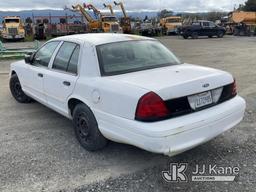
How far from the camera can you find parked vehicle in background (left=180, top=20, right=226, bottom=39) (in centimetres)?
3177

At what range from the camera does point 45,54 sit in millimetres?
5363

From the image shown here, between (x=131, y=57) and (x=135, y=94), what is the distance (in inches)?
41.4

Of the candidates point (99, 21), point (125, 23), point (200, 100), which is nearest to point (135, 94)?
point (200, 100)

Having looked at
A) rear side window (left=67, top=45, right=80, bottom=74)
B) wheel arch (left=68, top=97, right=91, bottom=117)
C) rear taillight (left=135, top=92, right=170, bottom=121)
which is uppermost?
rear side window (left=67, top=45, right=80, bottom=74)

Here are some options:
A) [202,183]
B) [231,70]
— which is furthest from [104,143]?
[231,70]

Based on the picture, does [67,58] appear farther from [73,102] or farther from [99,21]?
[99,21]

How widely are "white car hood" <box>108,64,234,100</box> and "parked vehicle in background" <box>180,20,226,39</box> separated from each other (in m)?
28.6

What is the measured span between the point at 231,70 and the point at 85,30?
25.8m

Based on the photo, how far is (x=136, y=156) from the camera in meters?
4.13

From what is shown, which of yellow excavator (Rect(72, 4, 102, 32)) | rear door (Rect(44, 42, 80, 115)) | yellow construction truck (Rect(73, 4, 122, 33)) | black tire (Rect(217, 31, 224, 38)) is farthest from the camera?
yellow excavator (Rect(72, 4, 102, 32))

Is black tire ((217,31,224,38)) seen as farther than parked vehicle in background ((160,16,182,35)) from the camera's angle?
No

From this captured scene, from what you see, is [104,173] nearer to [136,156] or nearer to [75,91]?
[136,156]

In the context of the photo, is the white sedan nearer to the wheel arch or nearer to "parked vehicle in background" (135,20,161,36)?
the wheel arch

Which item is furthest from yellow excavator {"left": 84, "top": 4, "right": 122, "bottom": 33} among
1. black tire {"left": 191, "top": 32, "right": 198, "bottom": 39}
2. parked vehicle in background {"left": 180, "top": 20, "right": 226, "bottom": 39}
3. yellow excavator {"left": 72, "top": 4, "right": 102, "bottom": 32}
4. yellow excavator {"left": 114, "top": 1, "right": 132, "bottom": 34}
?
black tire {"left": 191, "top": 32, "right": 198, "bottom": 39}
